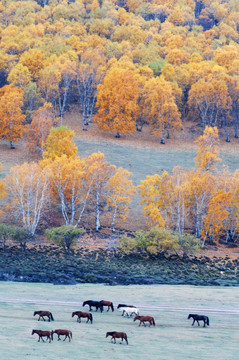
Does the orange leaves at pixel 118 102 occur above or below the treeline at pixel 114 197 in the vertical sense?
above

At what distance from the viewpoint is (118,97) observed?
97750 mm

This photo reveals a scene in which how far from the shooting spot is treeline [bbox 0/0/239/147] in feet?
315

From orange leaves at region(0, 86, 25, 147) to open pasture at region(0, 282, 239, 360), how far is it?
151 feet

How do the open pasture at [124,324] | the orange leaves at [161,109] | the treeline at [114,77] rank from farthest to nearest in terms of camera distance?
the orange leaves at [161,109]
the treeline at [114,77]
the open pasture at [124,324]

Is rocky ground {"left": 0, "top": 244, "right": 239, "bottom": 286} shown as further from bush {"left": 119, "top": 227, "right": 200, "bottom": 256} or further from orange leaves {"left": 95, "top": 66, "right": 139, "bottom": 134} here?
orange leaves {"left": 95, "top": 66, "right": 139, "bottom": 134}

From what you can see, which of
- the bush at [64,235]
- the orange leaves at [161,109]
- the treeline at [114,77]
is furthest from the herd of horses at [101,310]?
the orange leaves at [161,109]

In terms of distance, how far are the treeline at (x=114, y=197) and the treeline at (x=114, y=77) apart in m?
18.4

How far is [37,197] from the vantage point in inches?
2566

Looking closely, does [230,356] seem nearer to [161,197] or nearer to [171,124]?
[161,197]

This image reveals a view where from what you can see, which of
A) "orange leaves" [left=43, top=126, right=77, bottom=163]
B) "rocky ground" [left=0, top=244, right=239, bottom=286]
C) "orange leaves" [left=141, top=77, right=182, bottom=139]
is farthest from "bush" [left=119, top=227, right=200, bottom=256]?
"orange leaves" [left=141, top=77, right=182, bottom=139]

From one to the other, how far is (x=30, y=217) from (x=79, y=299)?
30.1 metres

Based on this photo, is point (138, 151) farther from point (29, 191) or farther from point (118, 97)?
point (29, 191)

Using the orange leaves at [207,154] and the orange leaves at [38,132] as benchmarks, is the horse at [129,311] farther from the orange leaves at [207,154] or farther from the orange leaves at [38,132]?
the orange leaves at [38,132]

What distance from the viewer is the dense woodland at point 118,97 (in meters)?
65.8
